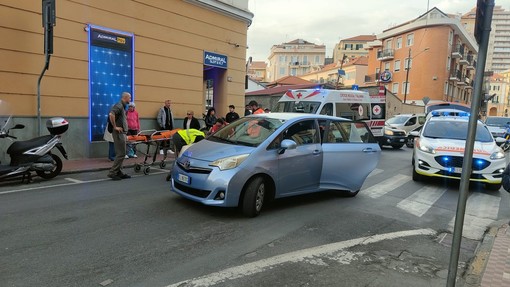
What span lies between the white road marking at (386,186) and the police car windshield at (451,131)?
129 cm

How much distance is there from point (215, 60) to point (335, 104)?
5355 mm

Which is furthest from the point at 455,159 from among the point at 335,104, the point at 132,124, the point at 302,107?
the point at 132,124

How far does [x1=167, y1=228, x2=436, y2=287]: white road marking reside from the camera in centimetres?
368

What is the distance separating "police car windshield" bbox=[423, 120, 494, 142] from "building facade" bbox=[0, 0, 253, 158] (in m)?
8.59

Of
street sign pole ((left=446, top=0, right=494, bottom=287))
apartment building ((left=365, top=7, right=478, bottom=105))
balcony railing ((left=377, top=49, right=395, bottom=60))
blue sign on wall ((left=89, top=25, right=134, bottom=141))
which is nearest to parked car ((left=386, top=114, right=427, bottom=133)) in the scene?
blue sign on wall ((left=89, top=25, right=134, bottom=141))

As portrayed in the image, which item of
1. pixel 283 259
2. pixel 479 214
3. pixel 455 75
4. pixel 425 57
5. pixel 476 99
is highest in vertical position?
pixel 425 57

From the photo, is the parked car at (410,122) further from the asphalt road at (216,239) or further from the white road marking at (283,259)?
the white road marking at (283,259)

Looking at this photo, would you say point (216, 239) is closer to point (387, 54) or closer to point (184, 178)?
point (184, 178)

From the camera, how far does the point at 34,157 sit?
25.4ft

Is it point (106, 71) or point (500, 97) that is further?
point (500, 97)

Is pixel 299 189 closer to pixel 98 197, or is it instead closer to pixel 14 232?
pixel 98 197

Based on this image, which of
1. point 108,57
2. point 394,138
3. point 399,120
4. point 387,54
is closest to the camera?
point 108,57

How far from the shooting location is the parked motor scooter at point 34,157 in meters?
7.51

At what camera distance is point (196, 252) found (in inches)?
172
